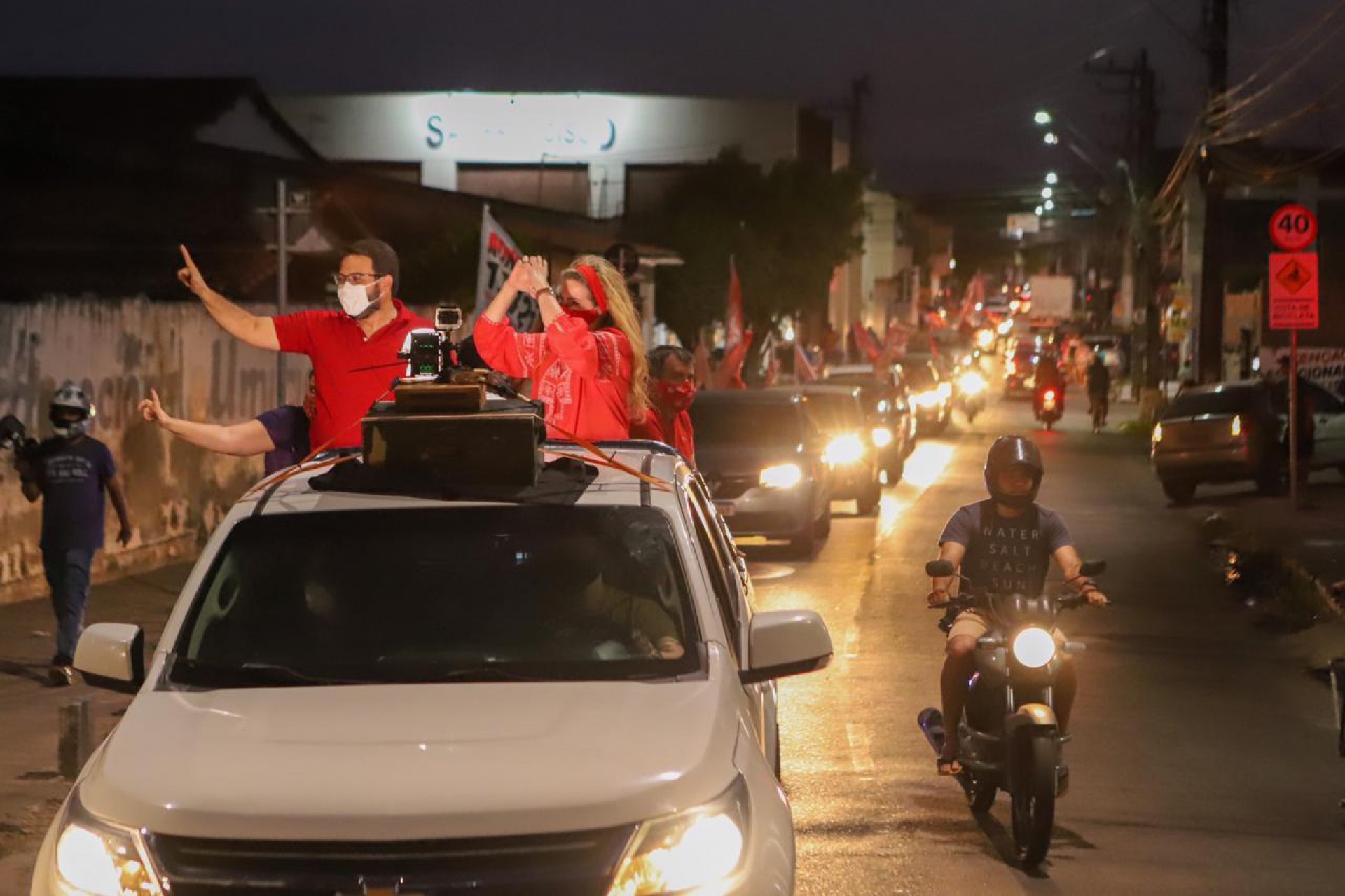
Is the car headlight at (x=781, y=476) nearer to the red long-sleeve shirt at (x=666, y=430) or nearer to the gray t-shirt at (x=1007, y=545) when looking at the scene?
the red long-sleeve shirt at (x=666, y=430)

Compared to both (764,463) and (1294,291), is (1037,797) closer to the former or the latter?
(764,463)

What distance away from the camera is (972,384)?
176ft

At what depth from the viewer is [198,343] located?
64.8 feet

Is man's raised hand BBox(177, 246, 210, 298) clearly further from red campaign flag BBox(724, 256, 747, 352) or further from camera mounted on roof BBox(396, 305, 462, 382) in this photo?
red campaign flag BBox(724, 256, 747, 352)

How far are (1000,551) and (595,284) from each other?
210 centimetres

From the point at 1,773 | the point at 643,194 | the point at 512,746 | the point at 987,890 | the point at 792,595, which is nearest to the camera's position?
the point at 512,746

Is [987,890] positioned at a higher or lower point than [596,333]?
lower

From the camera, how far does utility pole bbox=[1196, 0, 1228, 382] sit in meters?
35.0

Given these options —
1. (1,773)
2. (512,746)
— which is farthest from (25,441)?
(512,746)

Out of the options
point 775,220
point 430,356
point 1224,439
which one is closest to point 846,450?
point 1224,439

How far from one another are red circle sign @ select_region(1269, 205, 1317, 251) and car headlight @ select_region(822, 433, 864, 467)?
213 inches

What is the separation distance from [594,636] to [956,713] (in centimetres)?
339

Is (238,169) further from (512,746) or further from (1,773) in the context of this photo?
(512,746)

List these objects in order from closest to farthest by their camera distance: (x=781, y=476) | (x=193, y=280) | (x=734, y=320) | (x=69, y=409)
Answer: (x=193, y=280), (x=69, y=409), (x=781, y=476), (x=734, y=320)
